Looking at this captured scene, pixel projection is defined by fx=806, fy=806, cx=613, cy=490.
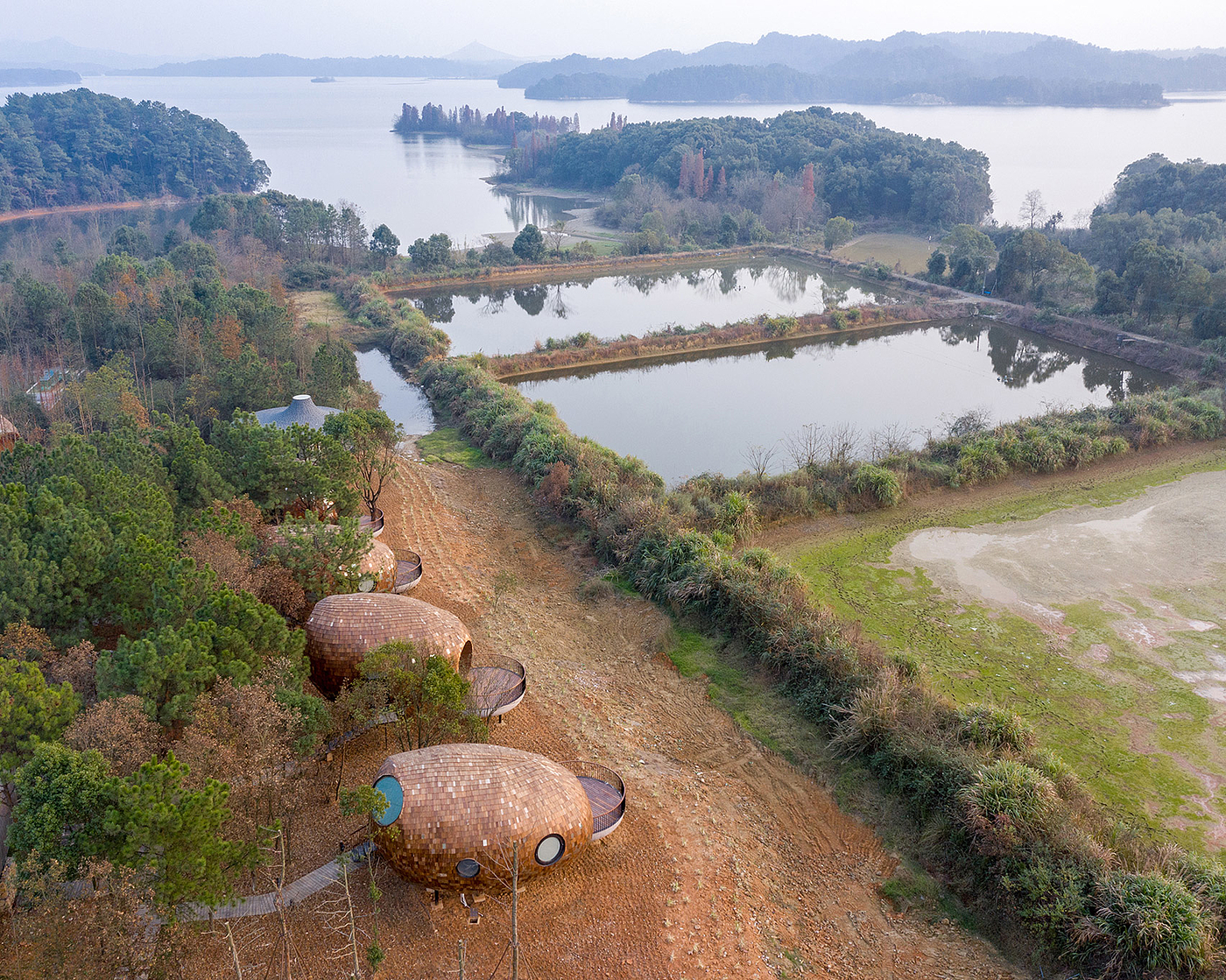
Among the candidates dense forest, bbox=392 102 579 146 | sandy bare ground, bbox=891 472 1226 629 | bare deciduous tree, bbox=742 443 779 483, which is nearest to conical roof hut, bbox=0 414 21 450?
bare deciduous tree, bbox=742 443 779 483

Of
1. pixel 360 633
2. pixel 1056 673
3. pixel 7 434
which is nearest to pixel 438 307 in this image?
pixel 7 434

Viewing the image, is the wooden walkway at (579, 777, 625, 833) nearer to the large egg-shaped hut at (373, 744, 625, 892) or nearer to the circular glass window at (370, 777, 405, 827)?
the large egg-shaped hut at (373, 744, 625, 892)

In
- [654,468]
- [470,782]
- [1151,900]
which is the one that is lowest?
[654,468]

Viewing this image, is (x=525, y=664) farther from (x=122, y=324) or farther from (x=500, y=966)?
(x=122, y=324)

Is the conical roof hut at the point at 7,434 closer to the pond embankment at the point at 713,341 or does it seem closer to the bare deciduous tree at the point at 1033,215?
the pond embankment at the point at 713,341

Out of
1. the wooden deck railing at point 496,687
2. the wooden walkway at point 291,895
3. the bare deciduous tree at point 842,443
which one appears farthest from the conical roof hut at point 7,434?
the bare deciduous tree at point 842,443

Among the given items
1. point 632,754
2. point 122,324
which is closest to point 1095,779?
point 632,754

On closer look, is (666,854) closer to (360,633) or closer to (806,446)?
(360,633)
